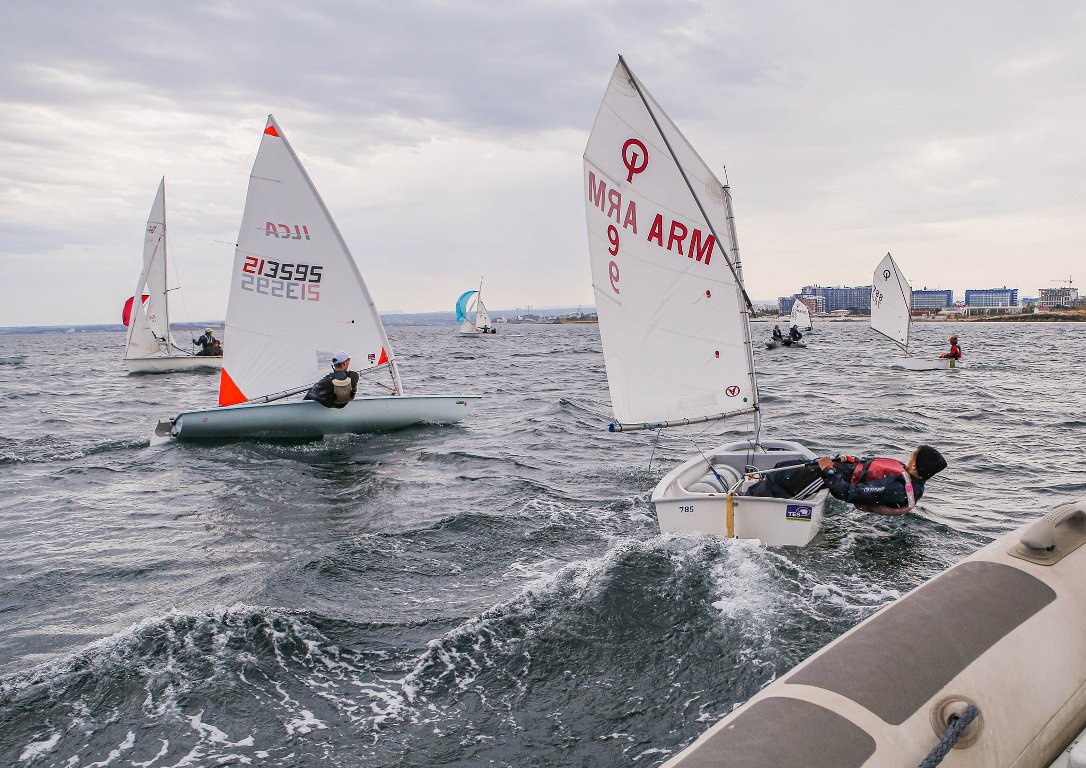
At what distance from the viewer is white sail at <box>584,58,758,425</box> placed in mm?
8016

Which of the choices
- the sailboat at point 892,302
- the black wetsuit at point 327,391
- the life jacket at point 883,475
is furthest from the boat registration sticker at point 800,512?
the sailboat at point 892,302

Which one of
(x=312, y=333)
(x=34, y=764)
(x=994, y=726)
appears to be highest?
(x=312, y=333)

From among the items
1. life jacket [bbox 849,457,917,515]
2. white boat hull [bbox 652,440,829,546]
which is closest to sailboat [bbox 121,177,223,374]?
white boat hull [bbox 652,440,829,546]

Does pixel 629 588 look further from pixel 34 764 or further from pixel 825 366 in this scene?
pixel 825 366

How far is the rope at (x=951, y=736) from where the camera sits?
105 inches

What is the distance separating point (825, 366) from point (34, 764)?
1361 inches

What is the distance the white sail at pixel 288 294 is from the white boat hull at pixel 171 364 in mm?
19821

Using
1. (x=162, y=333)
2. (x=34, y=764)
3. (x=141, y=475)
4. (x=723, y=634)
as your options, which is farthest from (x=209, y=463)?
(x=162, y=333)

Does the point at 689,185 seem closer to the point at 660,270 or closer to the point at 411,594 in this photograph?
the point at 660,270

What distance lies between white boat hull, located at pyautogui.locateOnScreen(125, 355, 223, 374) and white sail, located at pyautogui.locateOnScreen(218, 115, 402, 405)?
19821 mm

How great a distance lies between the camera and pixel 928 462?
7.47 meters

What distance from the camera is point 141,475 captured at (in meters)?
11.7

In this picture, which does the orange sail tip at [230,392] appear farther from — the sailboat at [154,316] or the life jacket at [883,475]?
the sailboat at [154,316]

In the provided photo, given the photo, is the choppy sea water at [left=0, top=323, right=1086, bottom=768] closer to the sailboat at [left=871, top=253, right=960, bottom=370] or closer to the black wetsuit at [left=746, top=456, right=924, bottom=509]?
the black wetsuit at [left=746, top=456, right=924, bottom=509]
